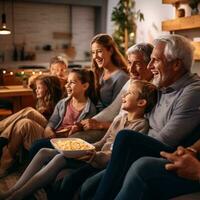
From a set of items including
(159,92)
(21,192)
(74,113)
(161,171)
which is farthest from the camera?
(74,113)

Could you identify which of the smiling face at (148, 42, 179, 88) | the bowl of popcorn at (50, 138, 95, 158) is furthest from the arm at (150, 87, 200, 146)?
the bowl of popcorn at (50, 138, 95, 158)

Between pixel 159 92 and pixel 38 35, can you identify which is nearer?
pixel 159 92

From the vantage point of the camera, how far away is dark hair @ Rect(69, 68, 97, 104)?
8.42 ft

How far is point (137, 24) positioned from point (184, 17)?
1.79 m

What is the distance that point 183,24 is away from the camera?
4699 mm

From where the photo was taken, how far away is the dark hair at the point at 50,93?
282 centimetres

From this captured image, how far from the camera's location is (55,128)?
259 centimetres

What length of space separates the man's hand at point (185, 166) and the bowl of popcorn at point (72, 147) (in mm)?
545

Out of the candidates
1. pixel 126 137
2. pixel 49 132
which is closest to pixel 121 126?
pixel 126 137

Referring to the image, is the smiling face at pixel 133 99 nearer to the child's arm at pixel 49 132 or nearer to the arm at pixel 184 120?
the arm at pixel 184 120

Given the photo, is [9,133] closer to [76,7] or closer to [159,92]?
[159,92]

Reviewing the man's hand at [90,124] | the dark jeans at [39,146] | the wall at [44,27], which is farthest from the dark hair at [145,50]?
the wall at [44,27]

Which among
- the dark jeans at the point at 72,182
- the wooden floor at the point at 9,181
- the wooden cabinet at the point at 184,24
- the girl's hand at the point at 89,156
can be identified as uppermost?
the wooden cabinet at the point at 184,24

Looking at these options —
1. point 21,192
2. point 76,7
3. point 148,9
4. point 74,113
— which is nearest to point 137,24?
point 148,9
